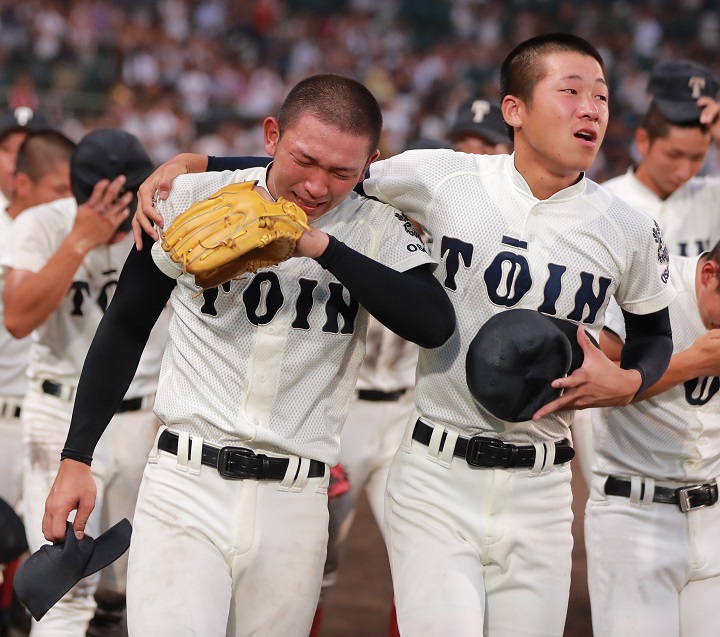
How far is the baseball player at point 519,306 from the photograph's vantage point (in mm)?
3223

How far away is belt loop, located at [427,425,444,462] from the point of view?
332 centimetres

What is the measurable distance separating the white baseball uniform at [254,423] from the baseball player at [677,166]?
2562 mm

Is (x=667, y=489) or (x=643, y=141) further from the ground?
(x=643, y=141)

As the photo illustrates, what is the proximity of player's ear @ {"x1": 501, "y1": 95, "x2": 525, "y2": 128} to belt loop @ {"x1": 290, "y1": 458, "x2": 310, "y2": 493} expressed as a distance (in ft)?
4.15

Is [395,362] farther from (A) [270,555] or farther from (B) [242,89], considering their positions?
(B) [242,89]

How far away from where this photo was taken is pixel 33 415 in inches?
192

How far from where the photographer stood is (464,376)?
329cm

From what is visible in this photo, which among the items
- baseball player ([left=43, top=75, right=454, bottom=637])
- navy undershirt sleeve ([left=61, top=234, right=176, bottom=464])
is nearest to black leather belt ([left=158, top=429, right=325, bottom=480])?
baseball player ([left=43, top=75, right=454, bottom=637])

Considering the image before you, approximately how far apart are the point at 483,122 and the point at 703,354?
2.65 metres

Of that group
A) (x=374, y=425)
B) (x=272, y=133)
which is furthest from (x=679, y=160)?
(x=272, y=133)

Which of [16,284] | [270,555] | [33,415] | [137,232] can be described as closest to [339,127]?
[137,232]

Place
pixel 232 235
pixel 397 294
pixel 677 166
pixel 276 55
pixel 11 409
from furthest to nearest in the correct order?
pixel 276 55 < pixel 677 166 < pixel 11 409 < pixel 397 294 < pixel 232 235

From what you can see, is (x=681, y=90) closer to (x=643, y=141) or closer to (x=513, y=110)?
(x=643, y=141)

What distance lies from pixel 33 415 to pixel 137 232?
2.05m
